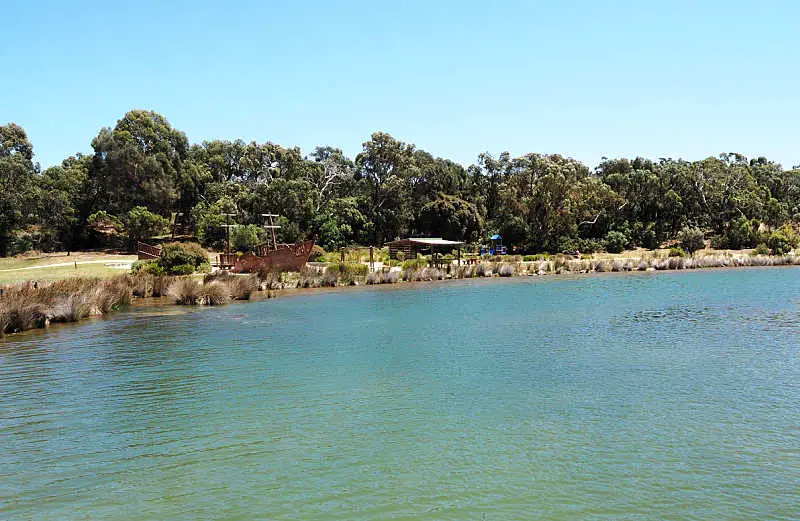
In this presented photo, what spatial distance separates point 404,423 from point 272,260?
29.1 meters

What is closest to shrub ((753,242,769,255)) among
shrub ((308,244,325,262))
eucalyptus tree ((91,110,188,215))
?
shrub ((308,244,325,262))

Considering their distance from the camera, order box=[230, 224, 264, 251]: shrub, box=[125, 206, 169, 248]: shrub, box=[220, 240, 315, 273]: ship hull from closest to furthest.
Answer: box=[220, 240, 315, 273]: ship hull
box=[230, 224, 264, 251]: shrub
box=[125, 206, 169, 248]: shrub

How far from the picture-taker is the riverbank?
2133 cm

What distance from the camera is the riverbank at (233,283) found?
840 inches

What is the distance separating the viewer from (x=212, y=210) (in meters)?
55.4

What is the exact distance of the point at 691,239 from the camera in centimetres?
6012

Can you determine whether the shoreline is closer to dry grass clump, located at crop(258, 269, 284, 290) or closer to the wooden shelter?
dry grass clump, located at crop(258, 269, 284, 290)

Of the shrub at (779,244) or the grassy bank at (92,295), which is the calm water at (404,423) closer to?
the grassy bank at (92,295)

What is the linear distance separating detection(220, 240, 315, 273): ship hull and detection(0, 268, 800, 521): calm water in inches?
684

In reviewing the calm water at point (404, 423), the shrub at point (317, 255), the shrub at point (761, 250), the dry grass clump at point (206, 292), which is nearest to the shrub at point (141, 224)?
the shrub at point (317, 255)

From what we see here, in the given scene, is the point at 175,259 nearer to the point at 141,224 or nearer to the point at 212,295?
the point at 212,295

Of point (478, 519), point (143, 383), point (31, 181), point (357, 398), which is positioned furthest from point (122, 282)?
point (31, 181)

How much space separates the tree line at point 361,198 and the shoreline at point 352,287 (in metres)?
12.5

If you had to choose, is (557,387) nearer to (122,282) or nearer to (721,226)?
(122,282)
